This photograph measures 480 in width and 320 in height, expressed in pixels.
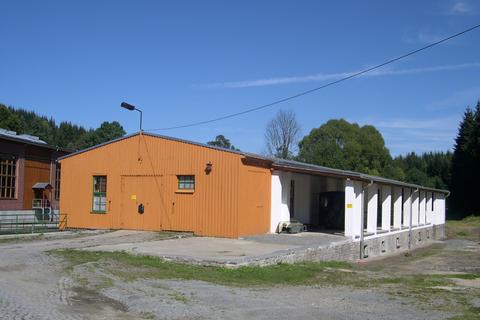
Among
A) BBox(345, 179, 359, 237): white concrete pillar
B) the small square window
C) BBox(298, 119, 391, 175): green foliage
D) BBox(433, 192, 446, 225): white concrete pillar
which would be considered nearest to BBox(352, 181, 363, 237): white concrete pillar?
BBox(345, 179, 359, 237): white concrete pillar

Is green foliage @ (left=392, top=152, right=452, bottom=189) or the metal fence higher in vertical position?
green foliage @ (left=392, top=152, right=452, bottom=189)

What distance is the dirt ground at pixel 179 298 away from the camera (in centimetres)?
872

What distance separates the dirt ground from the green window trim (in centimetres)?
1099

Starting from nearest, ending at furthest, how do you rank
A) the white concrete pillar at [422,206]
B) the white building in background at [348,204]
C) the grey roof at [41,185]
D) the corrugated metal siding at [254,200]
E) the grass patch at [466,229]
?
the corrugated metal siding at [254,200] → the white building in background at [348,204] → the grey roof at [41,185] → the white concrete pillar at [422,206] → the grass patch at [466,229]

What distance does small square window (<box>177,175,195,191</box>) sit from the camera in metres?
22.9

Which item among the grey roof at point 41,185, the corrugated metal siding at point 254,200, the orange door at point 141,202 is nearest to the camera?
the corrugated metal siding at point 254,200

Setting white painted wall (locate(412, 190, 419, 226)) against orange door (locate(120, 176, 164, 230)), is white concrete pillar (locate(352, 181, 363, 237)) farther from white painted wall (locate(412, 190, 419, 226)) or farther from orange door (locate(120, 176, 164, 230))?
white painted wall (locate(412, 190, 419, 226))

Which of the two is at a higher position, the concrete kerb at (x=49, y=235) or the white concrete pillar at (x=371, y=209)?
the white concrete pillar at (x=371, y=209)

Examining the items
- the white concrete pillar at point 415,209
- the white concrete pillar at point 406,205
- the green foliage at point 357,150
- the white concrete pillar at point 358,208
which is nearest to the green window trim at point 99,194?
the white concrete pillar at point 358,208

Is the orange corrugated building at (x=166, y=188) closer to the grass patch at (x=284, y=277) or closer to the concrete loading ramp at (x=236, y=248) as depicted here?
the concrete loading ramp at (x=236, y=248)

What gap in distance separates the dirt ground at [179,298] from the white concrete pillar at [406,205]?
19.9 metres

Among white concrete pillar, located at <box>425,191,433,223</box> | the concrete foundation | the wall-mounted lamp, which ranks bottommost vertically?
the concrete foundation

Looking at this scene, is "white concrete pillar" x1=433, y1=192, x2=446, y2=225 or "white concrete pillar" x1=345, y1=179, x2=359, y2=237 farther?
"white concrete pillar" x1=433, y1=192, x2=446, y2=225

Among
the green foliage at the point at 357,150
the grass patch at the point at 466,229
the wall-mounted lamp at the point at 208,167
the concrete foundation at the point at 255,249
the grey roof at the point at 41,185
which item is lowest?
the grass patch at the point at 466,229
